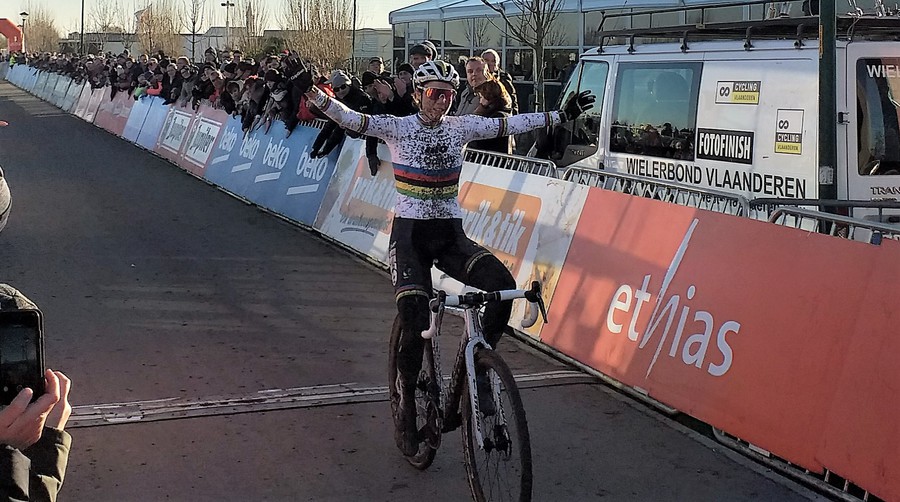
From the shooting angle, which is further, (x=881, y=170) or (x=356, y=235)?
(x=356, y=235)

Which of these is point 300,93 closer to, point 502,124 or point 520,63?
point 502,124

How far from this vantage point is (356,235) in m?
12.3

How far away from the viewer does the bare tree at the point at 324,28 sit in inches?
1578

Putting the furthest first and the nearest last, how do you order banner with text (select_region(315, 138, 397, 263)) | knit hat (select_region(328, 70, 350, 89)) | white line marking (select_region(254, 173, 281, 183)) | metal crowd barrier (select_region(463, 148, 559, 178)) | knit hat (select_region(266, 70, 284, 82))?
knit hat (select_region(266, 70, 284, 82)) < white line marking (select_region(254, 173, 281, 183)) < banner with text (select_region(315, 138, 397, 263)) < metal crowd barrier (select_region(463, 148, 559, 178)) < knit hat (select_region(328, 70, 350, 89))

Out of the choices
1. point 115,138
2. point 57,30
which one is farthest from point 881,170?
point 57,30

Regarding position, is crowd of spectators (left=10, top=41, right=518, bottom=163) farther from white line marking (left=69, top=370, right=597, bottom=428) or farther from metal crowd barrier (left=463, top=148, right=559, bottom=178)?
white line marking (left=69, top=370, right=597, bottom=428)

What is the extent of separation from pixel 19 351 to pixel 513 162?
28.2 ft

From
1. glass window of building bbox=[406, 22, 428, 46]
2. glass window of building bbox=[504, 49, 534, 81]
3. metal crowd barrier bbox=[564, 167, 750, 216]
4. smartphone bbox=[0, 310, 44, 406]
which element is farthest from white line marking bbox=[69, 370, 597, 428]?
glass window of building bbox=[406, 22, 428, 46]

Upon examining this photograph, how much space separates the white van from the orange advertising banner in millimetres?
1570

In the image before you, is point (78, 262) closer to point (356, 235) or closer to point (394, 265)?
point (356, 235)

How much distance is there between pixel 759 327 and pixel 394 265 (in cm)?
197

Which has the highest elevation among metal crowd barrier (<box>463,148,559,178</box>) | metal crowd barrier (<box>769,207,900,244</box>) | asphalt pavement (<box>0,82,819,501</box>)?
metal crowd barrier (<box>769,207,900,244</box>)

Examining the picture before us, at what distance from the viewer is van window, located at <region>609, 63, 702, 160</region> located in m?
9.62

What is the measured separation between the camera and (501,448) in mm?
4734
